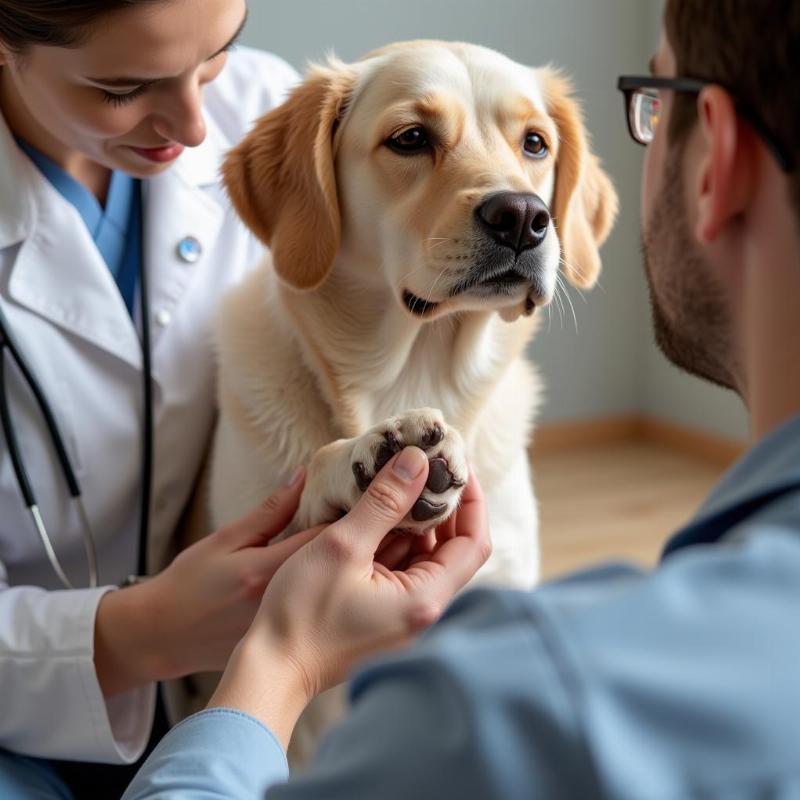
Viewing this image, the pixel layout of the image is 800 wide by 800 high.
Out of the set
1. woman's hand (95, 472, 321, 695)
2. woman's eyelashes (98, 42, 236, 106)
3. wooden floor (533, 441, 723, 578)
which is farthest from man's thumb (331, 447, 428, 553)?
wooden floor (533, 441, 723, 578)

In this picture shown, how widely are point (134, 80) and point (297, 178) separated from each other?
279 mm

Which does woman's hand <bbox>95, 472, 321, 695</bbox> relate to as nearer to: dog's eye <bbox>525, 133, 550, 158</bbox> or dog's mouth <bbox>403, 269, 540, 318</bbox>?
dog's mouth <bbox>403, 269, 540, 318</bbox>

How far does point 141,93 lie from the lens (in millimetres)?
1355

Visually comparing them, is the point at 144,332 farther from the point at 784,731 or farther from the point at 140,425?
the point at 784,731

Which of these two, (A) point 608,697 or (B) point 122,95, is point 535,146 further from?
(A) point 608,697

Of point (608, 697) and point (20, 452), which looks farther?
point (20, 452)

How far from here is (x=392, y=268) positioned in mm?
1415

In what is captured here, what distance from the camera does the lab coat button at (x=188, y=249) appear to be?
61.7 inches

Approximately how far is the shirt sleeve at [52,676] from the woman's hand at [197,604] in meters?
0.03

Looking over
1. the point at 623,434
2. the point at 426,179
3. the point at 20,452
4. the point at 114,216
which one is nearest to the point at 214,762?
the point at 20,452

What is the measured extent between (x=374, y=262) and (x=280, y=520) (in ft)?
1.36

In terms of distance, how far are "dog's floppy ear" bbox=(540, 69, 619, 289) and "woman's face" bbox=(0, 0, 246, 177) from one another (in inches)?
19.9

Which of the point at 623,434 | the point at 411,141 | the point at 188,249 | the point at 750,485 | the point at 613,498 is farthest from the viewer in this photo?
the point at 623,434

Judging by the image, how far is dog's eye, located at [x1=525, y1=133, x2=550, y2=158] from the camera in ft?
4.94
